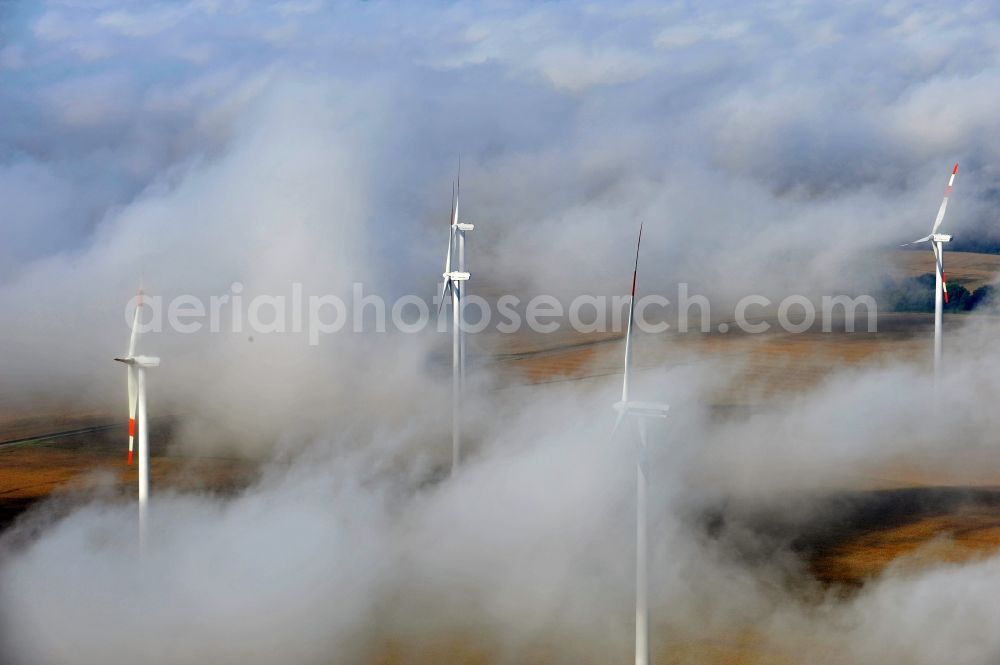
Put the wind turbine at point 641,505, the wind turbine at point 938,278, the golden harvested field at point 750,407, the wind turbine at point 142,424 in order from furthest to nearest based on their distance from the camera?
the wind turbine at point 938,278 → the wind turbine at point 142,424 → the golden harvested field at point 750,407 → the wind turbine at point 641,505

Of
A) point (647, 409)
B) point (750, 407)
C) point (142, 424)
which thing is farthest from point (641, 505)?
point (750, 407)

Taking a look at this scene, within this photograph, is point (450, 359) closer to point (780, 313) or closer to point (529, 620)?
point (780, 313)

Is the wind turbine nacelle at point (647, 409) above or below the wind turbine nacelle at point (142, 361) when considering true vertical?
below

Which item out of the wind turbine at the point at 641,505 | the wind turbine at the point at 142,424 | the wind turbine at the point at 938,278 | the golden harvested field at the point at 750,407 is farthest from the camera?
the wind turbine at the point at 938,278

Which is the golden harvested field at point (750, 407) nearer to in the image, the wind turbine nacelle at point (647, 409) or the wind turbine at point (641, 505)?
the wind turbine at point (641, 505)

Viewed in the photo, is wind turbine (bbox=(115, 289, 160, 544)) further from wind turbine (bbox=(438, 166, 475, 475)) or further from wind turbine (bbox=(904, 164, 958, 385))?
wind turbine (bbox=(904, 164, 958, 385))

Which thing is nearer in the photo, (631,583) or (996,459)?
(631,583)

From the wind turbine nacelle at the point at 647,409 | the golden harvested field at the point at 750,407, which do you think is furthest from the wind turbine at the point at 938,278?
the wind turbine nacelle at the point at 647,409

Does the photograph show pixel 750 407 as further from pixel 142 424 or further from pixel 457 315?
pixel 142 424

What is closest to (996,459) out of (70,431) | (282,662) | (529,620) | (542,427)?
(542,427)

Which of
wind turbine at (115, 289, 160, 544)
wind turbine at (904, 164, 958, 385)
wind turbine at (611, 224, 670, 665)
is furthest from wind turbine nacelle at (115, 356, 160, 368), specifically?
wind turbine at (904, 164, 958, 385)

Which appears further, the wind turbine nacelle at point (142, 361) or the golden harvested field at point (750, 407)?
the wind turbine nacelle at point (142, 361)
